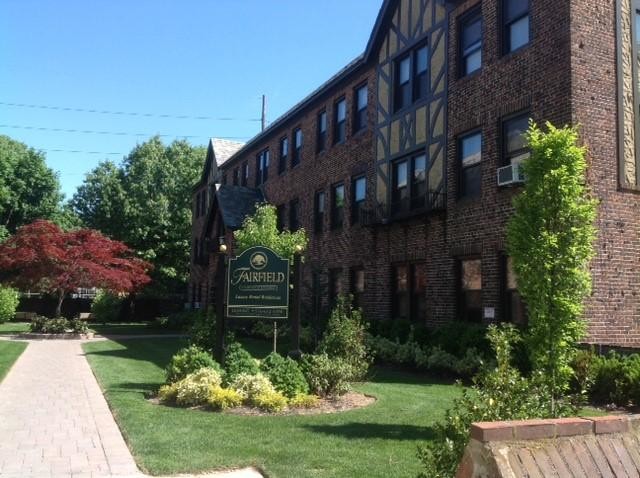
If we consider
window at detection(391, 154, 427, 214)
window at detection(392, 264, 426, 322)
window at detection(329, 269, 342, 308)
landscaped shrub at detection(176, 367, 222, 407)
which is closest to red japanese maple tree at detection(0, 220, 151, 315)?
window at detection(329, 269, 342, 308)

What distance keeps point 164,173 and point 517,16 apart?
3739 cm

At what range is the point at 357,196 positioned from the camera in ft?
65.5

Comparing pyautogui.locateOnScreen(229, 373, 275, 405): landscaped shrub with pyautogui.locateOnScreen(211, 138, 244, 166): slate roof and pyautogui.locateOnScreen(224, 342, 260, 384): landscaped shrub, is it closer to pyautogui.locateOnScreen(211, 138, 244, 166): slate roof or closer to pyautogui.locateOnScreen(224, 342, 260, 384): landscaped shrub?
pyautogui.locateOnScreen(224, 342, 260, 384): landscaped shrub

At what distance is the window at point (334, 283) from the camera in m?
20.7

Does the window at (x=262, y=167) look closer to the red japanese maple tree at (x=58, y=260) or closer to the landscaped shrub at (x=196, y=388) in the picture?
the red japanese maple tree at (x=58, y=260)

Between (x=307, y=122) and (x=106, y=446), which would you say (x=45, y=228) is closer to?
(x=307, y=122)

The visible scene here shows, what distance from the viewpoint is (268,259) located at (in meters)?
10.9

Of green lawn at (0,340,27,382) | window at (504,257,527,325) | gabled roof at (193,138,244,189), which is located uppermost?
gabled roof at (193,138,244,189)

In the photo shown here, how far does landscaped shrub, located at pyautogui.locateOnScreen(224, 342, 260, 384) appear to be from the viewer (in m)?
10.0

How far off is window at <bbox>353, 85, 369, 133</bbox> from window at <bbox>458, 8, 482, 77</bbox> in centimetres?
496

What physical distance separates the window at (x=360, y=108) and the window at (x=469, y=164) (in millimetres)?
5495

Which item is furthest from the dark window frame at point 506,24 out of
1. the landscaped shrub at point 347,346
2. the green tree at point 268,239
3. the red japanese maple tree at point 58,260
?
the red japanese maple tree at point 58,260

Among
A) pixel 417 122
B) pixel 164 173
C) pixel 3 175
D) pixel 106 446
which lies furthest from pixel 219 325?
pixel 164 173

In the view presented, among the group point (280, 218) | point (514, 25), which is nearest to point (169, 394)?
point (514, 25)
